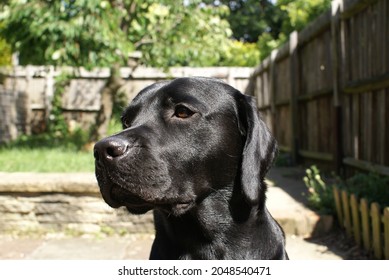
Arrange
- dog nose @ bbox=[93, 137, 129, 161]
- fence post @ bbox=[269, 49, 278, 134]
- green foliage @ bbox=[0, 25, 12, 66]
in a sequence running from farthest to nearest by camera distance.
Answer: green foliage @ bbox=[0, 25, 12, 66], fence post @ bbox=[269, 49, 278, 134], dog nose @ bbox=[93, 137, 129, 161]

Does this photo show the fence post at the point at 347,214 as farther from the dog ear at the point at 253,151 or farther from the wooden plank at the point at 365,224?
the dog ear at the point at 253,151

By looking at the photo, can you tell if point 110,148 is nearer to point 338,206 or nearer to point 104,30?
point 338,206

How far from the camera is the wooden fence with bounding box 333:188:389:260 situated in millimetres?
3783

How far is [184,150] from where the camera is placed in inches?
85.7

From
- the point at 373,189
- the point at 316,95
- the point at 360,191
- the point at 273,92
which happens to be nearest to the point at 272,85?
the point at 273,92

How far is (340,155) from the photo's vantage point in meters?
6.42

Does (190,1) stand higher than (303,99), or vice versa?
(190,1)

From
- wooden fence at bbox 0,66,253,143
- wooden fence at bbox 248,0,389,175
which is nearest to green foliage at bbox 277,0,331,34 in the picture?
wooden fence at bbox 0,66,253,143

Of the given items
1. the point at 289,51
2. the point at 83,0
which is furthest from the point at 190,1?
the point at 83,0

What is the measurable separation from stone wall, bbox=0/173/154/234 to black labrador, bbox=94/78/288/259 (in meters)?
2.54

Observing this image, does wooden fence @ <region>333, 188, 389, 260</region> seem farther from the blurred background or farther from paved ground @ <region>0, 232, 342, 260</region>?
paved ground @ <region>0, 232, 342, 260</region>

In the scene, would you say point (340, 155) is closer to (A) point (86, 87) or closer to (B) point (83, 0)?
(B) point (83, 0)
